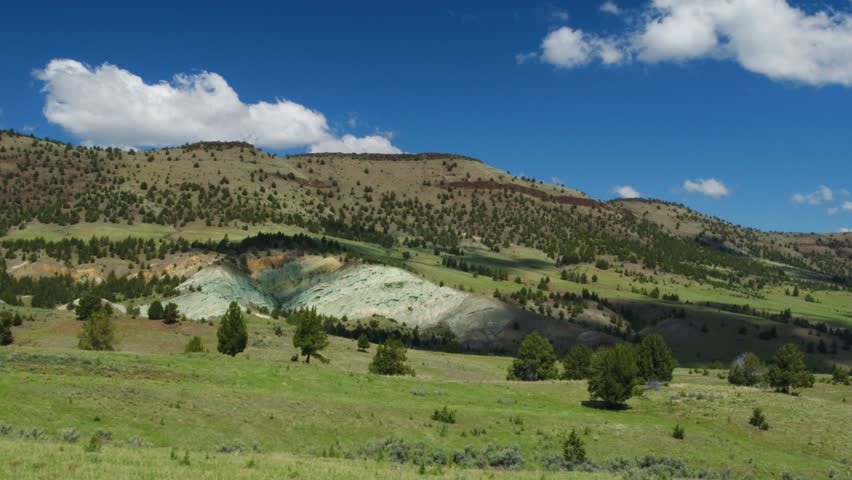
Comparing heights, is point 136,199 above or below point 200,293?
above

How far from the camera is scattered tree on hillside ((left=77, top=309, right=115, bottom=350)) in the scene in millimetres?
65500

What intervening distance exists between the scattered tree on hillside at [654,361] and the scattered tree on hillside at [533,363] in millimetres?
10028

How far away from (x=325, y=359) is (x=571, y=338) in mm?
65826

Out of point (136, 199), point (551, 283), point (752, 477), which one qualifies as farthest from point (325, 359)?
point (136, 199)

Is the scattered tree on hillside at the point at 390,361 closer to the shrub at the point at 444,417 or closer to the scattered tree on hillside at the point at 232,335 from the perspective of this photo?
the scattered tree on hillside at the point at 232,335

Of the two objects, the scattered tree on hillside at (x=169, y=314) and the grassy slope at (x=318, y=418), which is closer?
the grassy slope at (x=318, y=418)

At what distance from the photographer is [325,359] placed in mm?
72062

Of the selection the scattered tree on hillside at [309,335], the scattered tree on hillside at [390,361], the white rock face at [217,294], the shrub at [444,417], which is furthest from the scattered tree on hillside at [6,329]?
the shrub at [444,417]

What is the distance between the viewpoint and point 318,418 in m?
37.2

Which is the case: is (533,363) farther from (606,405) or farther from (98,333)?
(98,333)

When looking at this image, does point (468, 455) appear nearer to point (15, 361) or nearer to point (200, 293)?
point (15, 361)

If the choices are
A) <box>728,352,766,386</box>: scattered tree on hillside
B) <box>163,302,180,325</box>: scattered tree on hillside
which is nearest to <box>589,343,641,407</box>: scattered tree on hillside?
<box>728,352,766,386</box>: scattered tree on hillside

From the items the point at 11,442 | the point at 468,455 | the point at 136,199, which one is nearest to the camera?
the point at 11,442

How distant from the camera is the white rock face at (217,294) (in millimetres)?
109438
